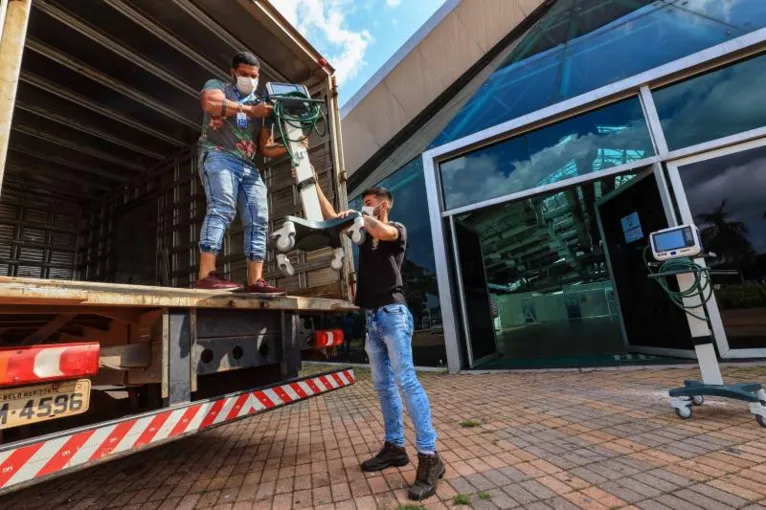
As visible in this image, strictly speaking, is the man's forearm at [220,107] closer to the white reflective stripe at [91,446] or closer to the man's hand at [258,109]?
the man's hand at [258,109]

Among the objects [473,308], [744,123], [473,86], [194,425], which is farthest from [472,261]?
[194,425]

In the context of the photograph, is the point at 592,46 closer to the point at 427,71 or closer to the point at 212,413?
the point at 427,71

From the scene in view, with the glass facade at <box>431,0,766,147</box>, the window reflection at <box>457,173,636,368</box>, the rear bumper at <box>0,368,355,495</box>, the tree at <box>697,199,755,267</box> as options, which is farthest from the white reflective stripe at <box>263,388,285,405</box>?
the glass facade at <box>431,0,766,147</box>

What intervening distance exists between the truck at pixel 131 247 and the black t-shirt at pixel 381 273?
367 millimetres

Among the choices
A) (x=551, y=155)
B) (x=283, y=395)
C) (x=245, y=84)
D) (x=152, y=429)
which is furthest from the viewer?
(x=551, y=155)

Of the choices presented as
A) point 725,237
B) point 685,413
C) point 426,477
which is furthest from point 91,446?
point 725,237

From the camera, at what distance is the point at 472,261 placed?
699 cm

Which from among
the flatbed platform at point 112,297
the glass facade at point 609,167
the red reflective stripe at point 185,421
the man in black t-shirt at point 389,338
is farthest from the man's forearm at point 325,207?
the glass facade at point 609,167

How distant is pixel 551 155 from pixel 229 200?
5232mm

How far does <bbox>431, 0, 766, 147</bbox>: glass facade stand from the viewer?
17.3 ft

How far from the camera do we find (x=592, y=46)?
607 cm

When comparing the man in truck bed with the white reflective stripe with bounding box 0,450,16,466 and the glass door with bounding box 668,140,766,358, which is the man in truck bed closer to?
the white reflective stripe with bounding box 0,450,16,466

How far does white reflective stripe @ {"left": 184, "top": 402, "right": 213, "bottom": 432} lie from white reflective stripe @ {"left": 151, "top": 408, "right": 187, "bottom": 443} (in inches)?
3.0

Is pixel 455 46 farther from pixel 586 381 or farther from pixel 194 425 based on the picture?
pixel 194 425
